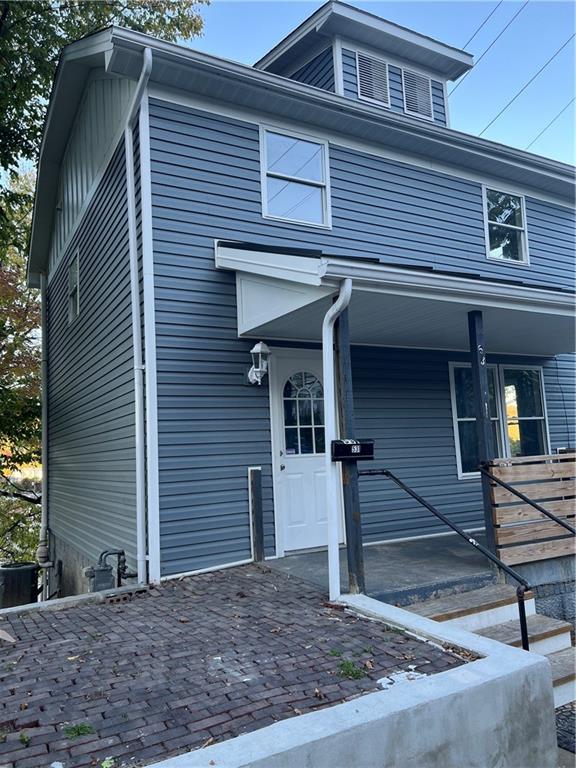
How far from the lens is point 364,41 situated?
28.0 feet

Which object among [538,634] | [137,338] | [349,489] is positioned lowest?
[538,634]

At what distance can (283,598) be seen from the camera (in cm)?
452

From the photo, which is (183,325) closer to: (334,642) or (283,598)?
(283,598)

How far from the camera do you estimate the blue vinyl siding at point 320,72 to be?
8.47 metres

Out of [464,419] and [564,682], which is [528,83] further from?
[564,682]

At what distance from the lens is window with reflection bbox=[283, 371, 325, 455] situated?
6.25 metres

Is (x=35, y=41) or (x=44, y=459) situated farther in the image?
(x=35, y=41)

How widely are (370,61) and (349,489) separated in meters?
7.22

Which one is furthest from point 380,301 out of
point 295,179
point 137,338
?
point 295,179

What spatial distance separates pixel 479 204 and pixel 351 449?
5741 mm

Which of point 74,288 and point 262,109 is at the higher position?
point 262,109

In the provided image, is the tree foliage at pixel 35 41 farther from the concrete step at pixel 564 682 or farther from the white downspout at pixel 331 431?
the concrete step at pixel 564 682

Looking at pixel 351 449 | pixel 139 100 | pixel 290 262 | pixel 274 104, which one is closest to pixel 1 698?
pixel 351 449

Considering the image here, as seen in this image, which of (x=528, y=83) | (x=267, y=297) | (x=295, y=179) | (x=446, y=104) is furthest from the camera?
(x=528, y=83)
